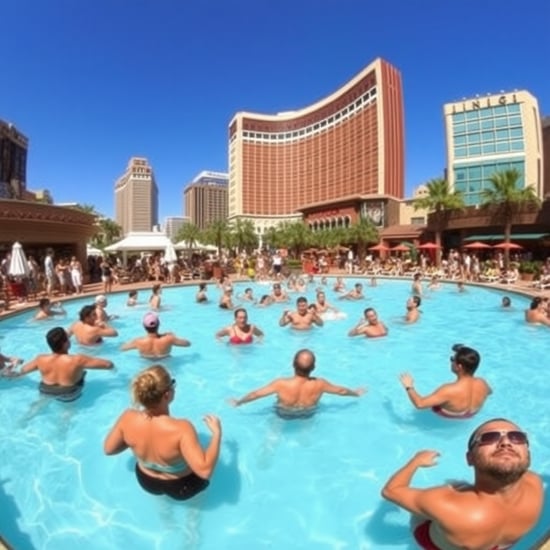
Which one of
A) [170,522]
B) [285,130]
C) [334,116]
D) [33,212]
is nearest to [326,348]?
[170,522]

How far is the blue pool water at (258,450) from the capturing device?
3412 mm

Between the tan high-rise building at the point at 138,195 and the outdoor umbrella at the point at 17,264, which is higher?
the tan high-rise building at the point at 138,195

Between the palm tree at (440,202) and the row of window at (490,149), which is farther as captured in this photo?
the row of window at (490,149)

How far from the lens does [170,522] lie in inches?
135

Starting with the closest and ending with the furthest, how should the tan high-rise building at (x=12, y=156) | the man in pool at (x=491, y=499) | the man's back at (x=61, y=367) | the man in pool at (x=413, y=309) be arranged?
1. the man in pool at (x=491, y=499)
2. the man's back at (x=61, y=367)
3. the man in pool at (x=413, y=309)
4. the tan high-rise building at (x=12, y=156)

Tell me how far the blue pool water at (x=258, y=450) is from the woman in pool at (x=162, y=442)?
397mm

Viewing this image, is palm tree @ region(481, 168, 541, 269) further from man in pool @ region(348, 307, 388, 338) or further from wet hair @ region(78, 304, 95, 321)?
wet hair @ region(78, 304, 95, 321)

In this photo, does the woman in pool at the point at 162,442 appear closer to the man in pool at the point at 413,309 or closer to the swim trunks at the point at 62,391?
the swim trunks at the point at 62,391

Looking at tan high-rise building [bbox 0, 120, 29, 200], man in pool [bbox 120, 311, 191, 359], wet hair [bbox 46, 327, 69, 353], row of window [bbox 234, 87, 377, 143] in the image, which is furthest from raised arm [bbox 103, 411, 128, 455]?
row of window [bbox 234, 87, 377, 143]

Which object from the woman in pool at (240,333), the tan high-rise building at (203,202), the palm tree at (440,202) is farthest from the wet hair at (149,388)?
the tan high-rise building at (203,202)

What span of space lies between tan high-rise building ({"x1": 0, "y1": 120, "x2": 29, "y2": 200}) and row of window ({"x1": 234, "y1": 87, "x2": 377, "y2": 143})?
56.9 metres

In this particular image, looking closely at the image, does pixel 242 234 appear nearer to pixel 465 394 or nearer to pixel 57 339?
pixel 57 339

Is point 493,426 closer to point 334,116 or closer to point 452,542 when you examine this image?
point 452,542

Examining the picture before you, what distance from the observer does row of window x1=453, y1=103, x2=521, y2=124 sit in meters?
51.5
